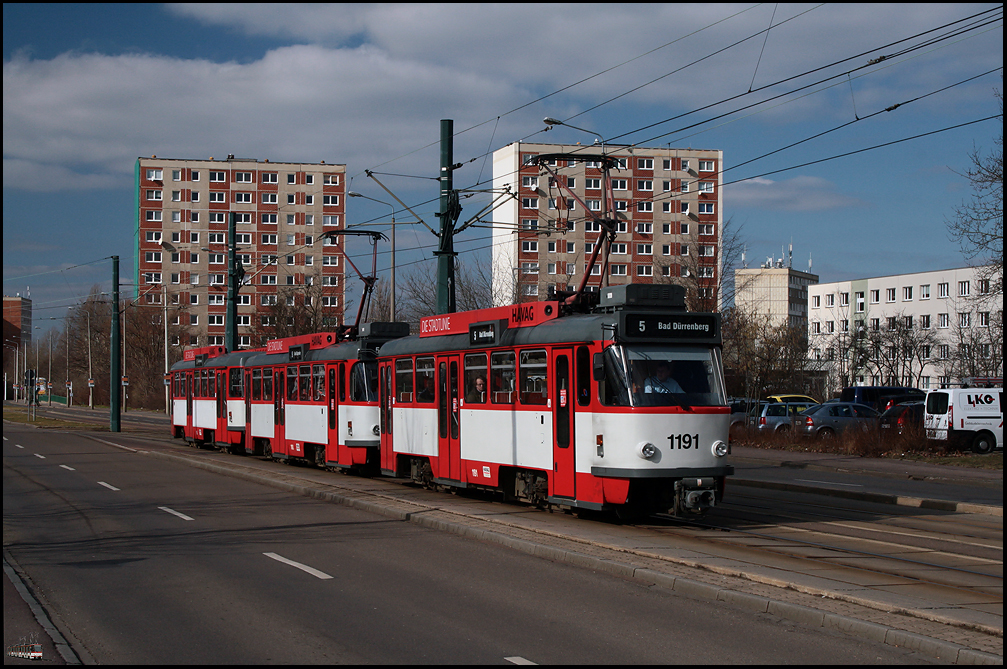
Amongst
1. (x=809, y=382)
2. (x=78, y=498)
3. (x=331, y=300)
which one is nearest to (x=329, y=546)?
(x=78, y=498)

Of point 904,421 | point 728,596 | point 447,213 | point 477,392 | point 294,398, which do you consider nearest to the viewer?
point 728,596

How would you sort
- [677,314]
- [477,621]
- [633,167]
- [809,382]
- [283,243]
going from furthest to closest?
[283,243], [633,167], [809,382], [677,314], [477,621]

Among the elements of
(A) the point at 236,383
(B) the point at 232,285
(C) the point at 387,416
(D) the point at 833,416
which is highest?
(B) the point at 232,285

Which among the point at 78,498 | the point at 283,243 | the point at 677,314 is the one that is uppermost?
the point at 283,243

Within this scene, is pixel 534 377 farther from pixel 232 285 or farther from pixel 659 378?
pixel 232 285

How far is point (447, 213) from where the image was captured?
837 inches

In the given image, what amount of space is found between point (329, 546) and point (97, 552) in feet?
8.86

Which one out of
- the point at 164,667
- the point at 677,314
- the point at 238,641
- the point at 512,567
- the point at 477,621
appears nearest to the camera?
the point at 164,667

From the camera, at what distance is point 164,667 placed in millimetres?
6469

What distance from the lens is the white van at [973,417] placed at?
94.1ft

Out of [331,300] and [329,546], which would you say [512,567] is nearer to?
[329,546]

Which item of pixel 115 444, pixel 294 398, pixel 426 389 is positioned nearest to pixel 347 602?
pixel 426 389

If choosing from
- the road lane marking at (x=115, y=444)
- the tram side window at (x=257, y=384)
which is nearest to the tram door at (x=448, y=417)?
the tram side window at (x=257, y=384)

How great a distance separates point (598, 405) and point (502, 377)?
8.79ft
